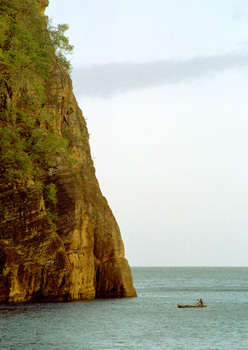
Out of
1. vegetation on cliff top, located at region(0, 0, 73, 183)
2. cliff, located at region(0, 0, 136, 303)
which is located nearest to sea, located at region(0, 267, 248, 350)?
cliff, located at region(0, 0, 136, 303)

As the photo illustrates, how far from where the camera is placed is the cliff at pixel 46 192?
48.3 meters

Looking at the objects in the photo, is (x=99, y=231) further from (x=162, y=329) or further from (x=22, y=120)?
(x=162, y=329)

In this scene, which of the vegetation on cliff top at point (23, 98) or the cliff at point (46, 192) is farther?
the vegetation on cliff top at point (23, 98)

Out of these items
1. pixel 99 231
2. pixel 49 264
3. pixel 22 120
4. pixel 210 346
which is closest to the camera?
pixel 210 346

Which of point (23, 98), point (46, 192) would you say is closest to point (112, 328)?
point (46, 192)

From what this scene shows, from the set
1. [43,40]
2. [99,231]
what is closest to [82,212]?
[99,231]

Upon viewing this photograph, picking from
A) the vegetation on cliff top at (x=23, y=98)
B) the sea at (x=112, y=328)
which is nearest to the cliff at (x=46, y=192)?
the vegetation on cliff top at (x=23, y=98)

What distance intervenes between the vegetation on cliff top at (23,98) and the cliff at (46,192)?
0.10 m

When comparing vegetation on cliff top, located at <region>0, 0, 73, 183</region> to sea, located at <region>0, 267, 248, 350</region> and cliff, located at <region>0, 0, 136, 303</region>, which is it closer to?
cliff, located at <region>0, 0, 136, 303</region>

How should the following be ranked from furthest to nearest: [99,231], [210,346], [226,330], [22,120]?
[99,231], [22,120], [226,330], [210,346]

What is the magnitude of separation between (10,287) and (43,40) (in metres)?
31.3

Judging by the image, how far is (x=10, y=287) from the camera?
46.1 m

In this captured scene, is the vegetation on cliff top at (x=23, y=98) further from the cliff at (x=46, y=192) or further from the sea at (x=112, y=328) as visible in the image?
the sea at (x=112, y=328)

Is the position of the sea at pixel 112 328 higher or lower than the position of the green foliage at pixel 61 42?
lower
